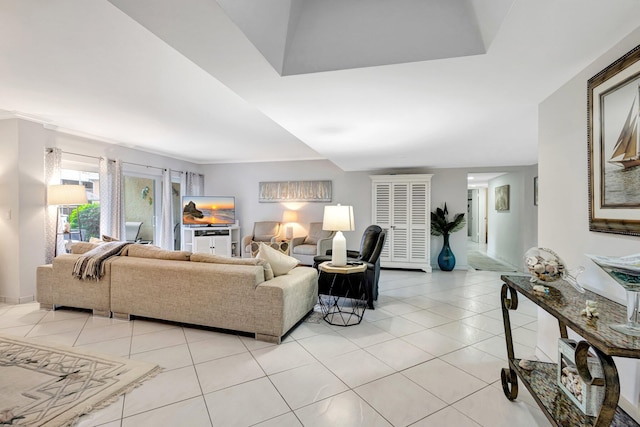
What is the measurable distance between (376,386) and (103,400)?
5.58 feet

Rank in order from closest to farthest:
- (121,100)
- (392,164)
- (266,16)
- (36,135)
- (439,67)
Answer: (266,16)
(439,67)
(121,100)
(36,135)
(392,164)

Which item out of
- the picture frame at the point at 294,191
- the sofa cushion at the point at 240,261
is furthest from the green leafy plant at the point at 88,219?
the picture frame at the point at 294,191

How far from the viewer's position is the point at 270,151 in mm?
5988

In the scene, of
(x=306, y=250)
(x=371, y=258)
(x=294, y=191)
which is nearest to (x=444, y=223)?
(x=306, y=250)

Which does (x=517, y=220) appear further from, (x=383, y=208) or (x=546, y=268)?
(x=546, y=268)

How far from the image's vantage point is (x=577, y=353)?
48.4 inches

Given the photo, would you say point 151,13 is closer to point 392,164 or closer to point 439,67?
point 439,67

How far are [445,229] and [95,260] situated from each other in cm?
569

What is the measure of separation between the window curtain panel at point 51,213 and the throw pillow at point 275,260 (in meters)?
3.11

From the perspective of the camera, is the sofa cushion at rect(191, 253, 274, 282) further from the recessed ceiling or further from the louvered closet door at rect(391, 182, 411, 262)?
the louvered closet door at rect(391, 182, 411, 262)

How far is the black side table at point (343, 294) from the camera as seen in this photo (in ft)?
11.0

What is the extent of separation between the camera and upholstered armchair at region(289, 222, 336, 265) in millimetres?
5875

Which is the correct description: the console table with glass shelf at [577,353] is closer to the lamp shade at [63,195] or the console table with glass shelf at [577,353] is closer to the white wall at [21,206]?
the lamp shade at [63,195]

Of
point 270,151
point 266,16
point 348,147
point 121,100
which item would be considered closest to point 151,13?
point 266,16
